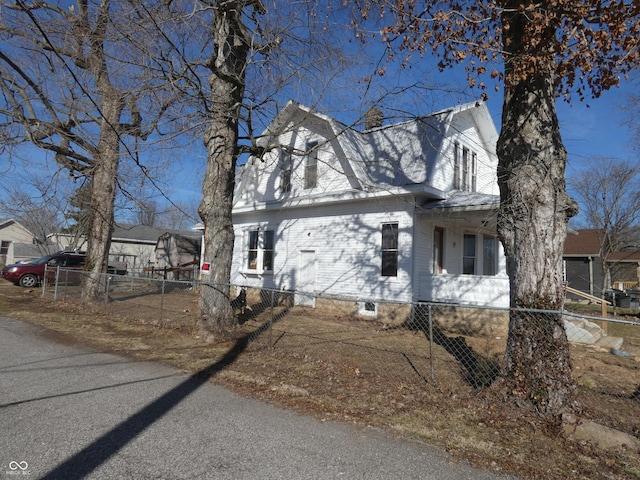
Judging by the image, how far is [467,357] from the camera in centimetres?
779

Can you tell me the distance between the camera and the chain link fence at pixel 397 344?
567cm

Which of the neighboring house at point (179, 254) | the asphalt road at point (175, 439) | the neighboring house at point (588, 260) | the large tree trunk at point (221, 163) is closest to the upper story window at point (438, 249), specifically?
the large tree trunk at point (221, 163)

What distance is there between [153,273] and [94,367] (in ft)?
69.8

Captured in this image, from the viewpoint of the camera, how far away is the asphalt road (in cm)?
326

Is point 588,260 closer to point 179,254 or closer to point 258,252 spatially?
point 258,252

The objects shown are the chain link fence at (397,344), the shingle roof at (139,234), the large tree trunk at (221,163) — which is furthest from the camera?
the shingle roof at (139,234)

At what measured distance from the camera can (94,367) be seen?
20.3ft

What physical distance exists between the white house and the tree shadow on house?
92 centimetres

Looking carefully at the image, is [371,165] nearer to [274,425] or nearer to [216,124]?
[216,124]

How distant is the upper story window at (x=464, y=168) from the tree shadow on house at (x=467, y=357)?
513 centimetres

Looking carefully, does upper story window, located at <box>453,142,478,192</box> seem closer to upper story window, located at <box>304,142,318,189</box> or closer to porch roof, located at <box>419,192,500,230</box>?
porch roof, located at <box>419,192,500,230</box>

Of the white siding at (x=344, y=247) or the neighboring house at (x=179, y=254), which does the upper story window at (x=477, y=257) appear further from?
the neighboring house at (x=179, y=254)

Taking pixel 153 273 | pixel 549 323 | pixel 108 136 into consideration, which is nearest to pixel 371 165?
pixel 108 136

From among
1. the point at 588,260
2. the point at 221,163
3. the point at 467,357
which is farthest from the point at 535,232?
the point at 588,260
